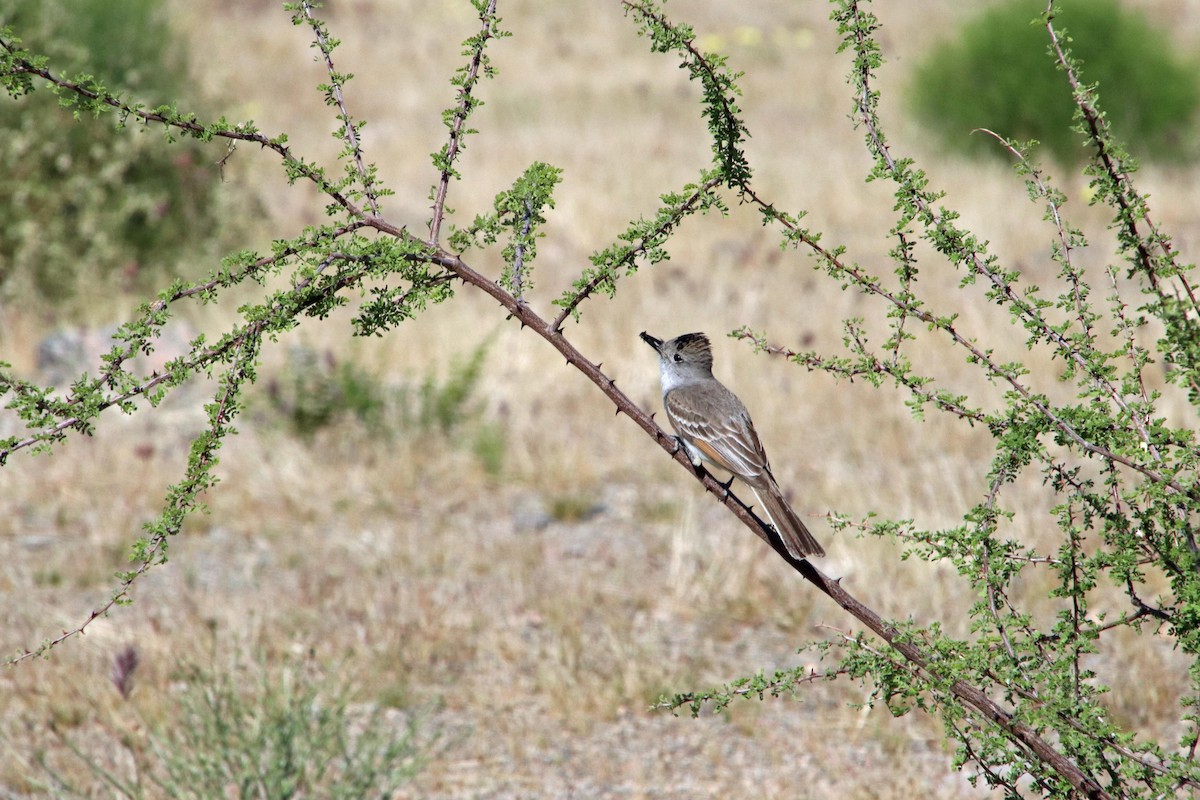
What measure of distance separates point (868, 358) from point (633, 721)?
2.76 meters

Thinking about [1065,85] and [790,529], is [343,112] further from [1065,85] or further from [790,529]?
[1065,85]

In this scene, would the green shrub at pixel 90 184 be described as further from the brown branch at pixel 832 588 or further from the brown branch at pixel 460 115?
the brown branch at pixel 832 588

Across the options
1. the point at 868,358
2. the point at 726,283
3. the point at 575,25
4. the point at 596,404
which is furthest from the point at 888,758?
the point at 575,25

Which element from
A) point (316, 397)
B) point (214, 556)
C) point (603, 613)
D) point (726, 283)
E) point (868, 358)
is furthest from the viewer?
point (726, 283)

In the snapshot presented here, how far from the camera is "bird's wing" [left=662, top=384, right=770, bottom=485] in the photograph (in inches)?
159

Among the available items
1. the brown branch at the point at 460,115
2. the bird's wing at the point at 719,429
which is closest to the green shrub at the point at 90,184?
the bird's wing at the point at 719,429

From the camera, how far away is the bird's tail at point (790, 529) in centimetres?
318

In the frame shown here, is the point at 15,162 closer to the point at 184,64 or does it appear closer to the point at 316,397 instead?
the point at 184,64

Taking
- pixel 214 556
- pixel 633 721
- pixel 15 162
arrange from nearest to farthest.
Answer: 1. pixel 633 721
2. pixel 214 556
3. pixel 15 162

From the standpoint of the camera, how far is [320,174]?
2488mm

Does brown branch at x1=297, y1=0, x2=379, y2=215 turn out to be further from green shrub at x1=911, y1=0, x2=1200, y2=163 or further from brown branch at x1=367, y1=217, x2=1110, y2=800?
green shrub at x1=911, y1=0, x2=1200, y2=163

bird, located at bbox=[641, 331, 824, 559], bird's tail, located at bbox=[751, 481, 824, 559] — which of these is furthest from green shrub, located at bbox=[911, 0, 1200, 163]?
bird's tail, located at bbox=[751, 481, 824, 559]

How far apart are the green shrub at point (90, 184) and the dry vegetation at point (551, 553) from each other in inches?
23.4

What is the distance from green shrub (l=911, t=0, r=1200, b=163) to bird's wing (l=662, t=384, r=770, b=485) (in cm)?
1257
